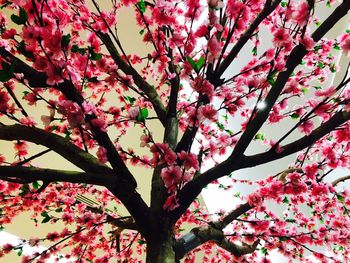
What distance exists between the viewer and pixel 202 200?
883 centimetres

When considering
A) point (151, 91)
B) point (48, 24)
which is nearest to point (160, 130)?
point (151, 91)

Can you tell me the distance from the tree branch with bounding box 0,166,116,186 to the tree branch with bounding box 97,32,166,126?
1.35 metres

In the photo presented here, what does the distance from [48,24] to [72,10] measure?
2.47 metres

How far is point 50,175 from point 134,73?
170cm

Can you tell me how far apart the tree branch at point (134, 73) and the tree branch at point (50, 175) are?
4.43 feet

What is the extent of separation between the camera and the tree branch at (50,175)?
1874 millimetres

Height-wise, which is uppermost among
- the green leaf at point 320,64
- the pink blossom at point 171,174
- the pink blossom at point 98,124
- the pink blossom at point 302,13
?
the green leaf at point 320,64

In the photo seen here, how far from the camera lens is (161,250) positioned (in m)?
2.20

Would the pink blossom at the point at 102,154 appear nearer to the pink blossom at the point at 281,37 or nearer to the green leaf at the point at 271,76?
the green leaf at the point at 271,76

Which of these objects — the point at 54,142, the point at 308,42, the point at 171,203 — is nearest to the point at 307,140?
the point at 308,42

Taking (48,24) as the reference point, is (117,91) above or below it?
above

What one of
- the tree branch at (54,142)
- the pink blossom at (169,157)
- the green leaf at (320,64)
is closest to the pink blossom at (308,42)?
the pink blossom at (169,157)

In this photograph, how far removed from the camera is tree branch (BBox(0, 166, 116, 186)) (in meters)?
1.87

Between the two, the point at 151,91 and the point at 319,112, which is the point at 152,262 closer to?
the point at 319,112
